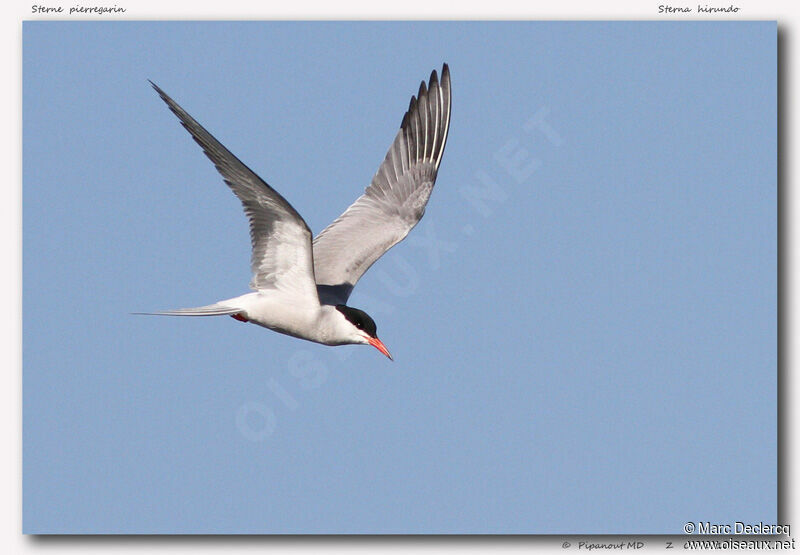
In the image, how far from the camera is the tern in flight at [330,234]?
859 centimetres

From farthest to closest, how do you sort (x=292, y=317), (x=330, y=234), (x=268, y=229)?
(x=330, y=234), (x=292, y=317), (x=268, y=229)

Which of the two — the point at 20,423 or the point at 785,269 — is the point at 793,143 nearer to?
the point at 785,269

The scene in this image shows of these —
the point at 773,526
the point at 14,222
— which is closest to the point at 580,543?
the point at 773,526

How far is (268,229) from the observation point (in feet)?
29.2

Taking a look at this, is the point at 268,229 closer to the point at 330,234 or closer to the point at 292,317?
the point at 292,317

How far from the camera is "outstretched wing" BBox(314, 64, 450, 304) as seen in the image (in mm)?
10562

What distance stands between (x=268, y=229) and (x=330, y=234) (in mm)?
1911

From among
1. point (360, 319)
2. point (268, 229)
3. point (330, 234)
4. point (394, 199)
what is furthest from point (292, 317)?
point (394, 199)

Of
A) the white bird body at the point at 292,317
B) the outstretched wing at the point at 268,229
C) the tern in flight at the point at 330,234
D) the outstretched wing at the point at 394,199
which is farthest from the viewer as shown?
the outstretched wing at the point at 394,199

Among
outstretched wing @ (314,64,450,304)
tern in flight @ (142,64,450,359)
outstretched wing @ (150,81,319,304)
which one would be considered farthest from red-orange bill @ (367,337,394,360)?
outstretched wing @ (314,64,450,304)

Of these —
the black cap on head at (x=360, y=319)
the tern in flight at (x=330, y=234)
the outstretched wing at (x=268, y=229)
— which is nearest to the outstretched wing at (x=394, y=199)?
the tern in flight at (x=330, y=234)

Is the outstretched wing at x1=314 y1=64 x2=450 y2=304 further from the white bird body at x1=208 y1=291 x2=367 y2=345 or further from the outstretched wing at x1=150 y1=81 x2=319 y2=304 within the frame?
the outstretched wing at x1=150 y1=81 x2=319 y2=304

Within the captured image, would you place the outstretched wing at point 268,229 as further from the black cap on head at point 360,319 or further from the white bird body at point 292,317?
the black cap on head at point 360,319

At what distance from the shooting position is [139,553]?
8.28 meters
